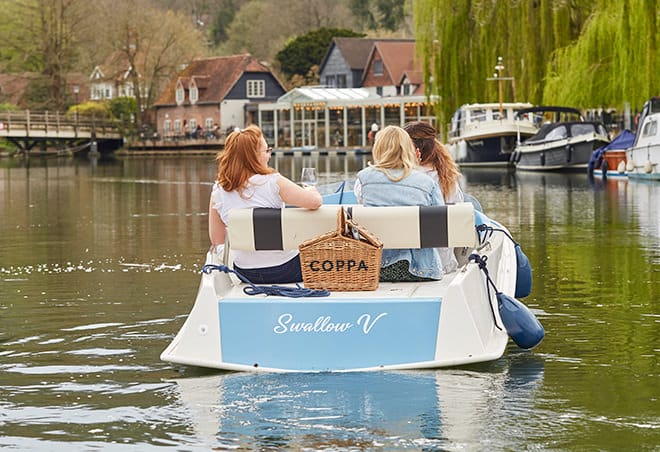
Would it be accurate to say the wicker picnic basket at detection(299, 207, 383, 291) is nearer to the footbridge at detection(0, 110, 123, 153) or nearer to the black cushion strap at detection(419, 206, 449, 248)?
the black cushion strap at detection(419, 206, 449, 248)

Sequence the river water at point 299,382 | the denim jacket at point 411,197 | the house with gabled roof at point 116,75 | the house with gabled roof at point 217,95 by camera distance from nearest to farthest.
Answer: the river water at point 299,382 < the denim jacket at point 411,197 < the house with gabled roof at point 116,75 < the house with gabled roof at point 217,95

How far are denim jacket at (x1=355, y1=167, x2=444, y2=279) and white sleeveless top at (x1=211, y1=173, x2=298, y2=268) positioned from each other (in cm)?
68

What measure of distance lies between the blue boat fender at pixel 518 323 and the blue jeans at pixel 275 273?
1.43 metres

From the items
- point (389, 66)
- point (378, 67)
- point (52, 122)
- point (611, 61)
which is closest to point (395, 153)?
point (611, 61)

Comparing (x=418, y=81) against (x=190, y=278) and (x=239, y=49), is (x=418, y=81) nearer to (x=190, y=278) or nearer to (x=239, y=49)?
(x=239, y=49)

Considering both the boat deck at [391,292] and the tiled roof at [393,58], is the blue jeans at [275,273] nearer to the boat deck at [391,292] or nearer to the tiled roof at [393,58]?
the boat deck at [391,292]

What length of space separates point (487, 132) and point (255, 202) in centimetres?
4695

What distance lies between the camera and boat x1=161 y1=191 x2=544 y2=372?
28.8ft

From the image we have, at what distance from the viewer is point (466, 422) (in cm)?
765

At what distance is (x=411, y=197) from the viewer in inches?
382

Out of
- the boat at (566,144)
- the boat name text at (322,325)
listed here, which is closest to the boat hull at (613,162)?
the boat at (566,144)

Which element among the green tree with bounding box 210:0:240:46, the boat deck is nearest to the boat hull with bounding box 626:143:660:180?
the boat deck

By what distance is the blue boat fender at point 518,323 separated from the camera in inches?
385

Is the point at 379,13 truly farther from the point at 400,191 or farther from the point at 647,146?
the point at 400,191
